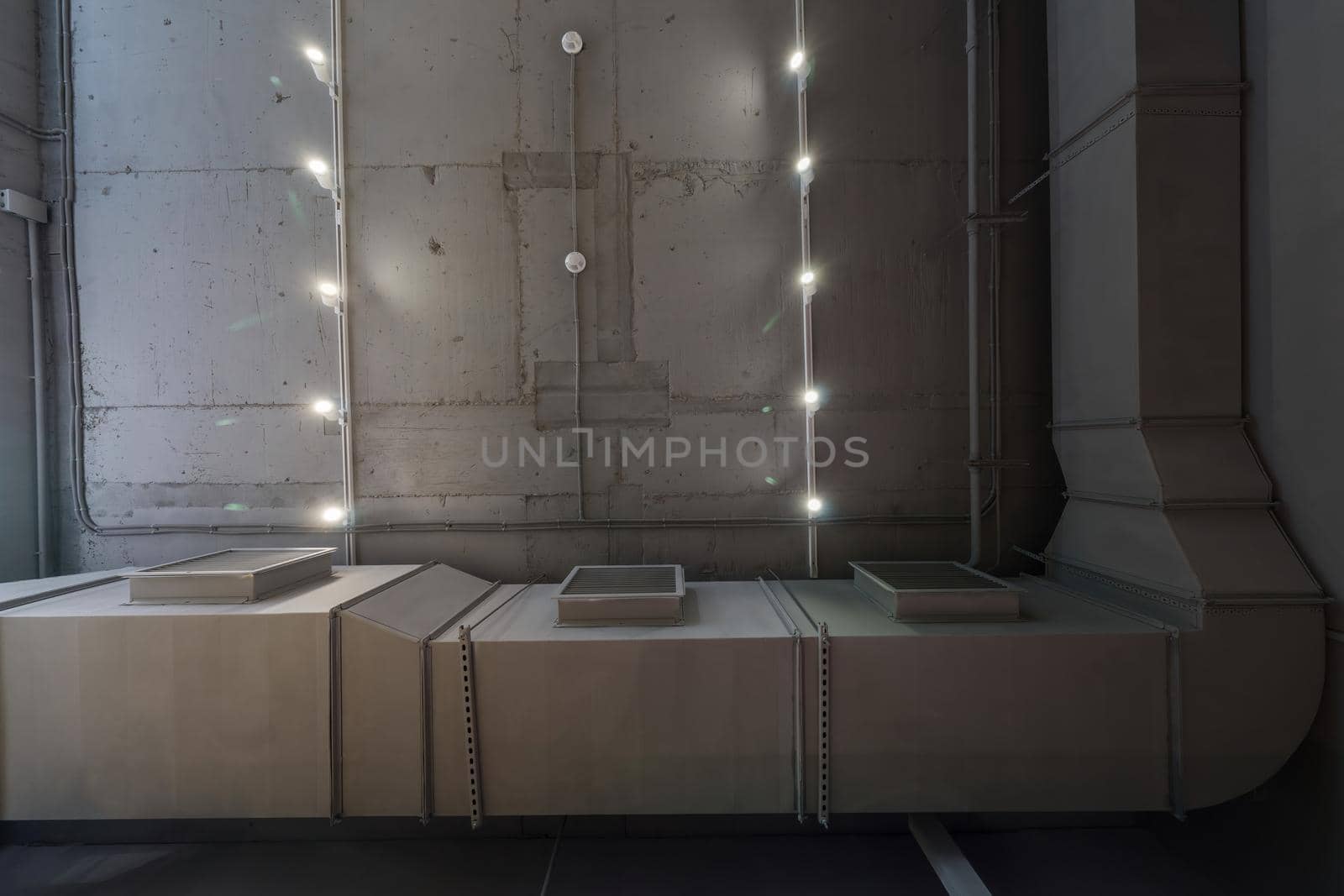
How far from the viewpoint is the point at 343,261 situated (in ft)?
8.05

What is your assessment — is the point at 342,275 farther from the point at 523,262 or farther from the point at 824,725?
the point at 824,725

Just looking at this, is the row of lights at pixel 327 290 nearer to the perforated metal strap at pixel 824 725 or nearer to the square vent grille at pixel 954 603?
the perforated metal strap at pixel 824 725

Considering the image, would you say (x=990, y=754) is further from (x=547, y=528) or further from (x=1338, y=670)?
(x=547, y=528)

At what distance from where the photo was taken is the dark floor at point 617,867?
75.9 inches

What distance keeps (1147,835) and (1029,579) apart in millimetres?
1274

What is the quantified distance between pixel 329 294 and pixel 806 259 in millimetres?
2585

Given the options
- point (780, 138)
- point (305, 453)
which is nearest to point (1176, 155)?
point (780, 138)

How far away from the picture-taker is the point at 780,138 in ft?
8.11

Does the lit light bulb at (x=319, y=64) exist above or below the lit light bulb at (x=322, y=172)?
above

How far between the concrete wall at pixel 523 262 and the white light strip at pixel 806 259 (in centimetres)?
6

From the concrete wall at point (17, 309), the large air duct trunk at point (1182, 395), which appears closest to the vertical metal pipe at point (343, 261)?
the concrete wall at point (17, 309)

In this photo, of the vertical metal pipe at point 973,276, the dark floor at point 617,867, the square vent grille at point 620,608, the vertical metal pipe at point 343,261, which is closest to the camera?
the square vent grille at point 620,608

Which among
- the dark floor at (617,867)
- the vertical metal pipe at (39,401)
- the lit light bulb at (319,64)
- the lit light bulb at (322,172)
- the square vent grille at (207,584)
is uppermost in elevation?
the lit light bulb at (319,64)

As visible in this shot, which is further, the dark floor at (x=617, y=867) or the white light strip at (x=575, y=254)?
the white light strip at (x=575, y=254)
